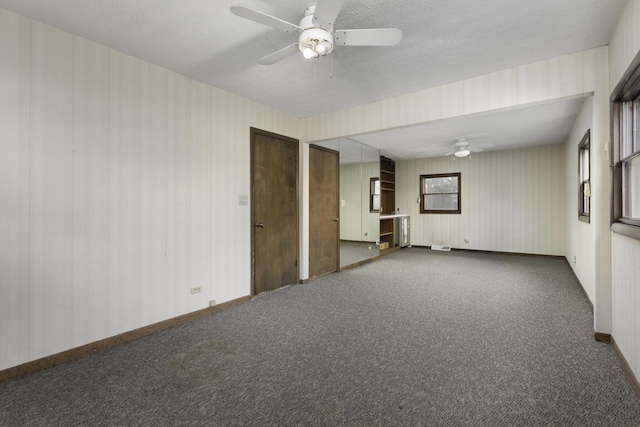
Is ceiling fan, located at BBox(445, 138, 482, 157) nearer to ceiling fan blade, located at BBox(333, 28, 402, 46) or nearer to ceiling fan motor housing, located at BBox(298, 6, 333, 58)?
ceiling fan blade, located at BBox(333, 28, 402, 46)

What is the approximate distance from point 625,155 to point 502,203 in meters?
5.25

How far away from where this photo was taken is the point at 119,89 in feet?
8.69

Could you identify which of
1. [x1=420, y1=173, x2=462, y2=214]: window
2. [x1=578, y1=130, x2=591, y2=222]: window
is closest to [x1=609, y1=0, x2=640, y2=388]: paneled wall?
[x1=578, y1=130, x2=591, y2=222]: window

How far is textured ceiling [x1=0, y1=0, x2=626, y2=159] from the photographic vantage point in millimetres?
2051

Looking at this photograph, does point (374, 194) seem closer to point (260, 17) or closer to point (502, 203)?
point (502, 203)

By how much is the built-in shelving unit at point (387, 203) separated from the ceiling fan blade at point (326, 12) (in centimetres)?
539

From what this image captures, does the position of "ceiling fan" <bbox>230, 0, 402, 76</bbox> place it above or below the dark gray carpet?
above

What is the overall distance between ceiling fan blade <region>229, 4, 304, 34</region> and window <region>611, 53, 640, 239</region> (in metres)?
2.31

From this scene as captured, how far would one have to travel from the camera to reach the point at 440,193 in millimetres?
8023

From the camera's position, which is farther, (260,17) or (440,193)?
(440,193)

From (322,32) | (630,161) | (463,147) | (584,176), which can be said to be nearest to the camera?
(322,32)

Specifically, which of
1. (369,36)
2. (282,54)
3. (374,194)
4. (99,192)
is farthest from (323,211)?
(369,36)

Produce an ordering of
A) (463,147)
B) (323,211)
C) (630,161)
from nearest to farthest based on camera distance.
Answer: (630,161)
(323,211)
(463,147)

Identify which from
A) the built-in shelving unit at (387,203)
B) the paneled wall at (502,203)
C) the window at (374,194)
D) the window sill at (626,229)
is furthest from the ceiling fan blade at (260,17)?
the paneled wall at (502,203)
